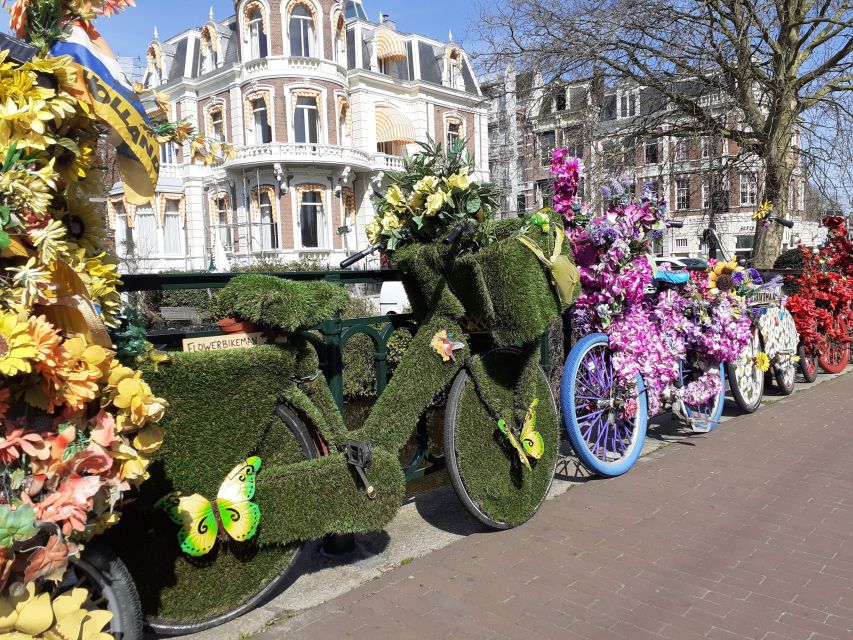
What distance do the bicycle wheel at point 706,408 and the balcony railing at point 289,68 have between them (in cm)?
2424

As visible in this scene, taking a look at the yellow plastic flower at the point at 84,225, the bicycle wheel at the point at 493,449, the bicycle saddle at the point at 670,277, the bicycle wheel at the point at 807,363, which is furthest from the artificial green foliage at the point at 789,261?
the yellow plastic flower at the point at 84,225

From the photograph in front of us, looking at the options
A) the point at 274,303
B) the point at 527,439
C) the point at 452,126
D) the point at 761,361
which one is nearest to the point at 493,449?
the point at 527,439

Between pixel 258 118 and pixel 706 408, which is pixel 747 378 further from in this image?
pixel 258 118

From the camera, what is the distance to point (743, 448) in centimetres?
564

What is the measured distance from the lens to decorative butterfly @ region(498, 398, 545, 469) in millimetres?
3887

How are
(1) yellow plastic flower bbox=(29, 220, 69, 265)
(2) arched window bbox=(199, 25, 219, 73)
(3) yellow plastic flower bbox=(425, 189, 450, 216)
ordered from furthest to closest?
(2) arched window bbox=(199, 25, 219, 73), (3) yellow plastic flower bbox=(425, 189, 450, 216), (1) yellow plastic flower bbox=(29, 220, 69, 265)

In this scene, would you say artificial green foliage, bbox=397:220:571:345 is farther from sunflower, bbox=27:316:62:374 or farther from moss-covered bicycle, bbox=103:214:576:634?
sunflower, bbox=27:316:62:374

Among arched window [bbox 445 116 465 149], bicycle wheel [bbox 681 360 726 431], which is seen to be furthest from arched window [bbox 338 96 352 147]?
bicycle wheel [bbox 681 360 726 431]

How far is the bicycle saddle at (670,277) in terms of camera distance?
5575 millimetres

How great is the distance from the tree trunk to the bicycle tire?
11.0 m

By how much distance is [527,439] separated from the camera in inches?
156

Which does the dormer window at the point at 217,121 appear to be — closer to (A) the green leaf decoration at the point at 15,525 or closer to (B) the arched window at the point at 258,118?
(B) the arched window at the point at 258,118

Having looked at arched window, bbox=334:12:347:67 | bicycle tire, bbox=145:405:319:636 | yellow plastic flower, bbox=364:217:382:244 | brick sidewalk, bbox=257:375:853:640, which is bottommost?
brick sidewalk, bbox=257:375:853:640

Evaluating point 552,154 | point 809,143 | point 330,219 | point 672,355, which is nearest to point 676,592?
point 672,355
